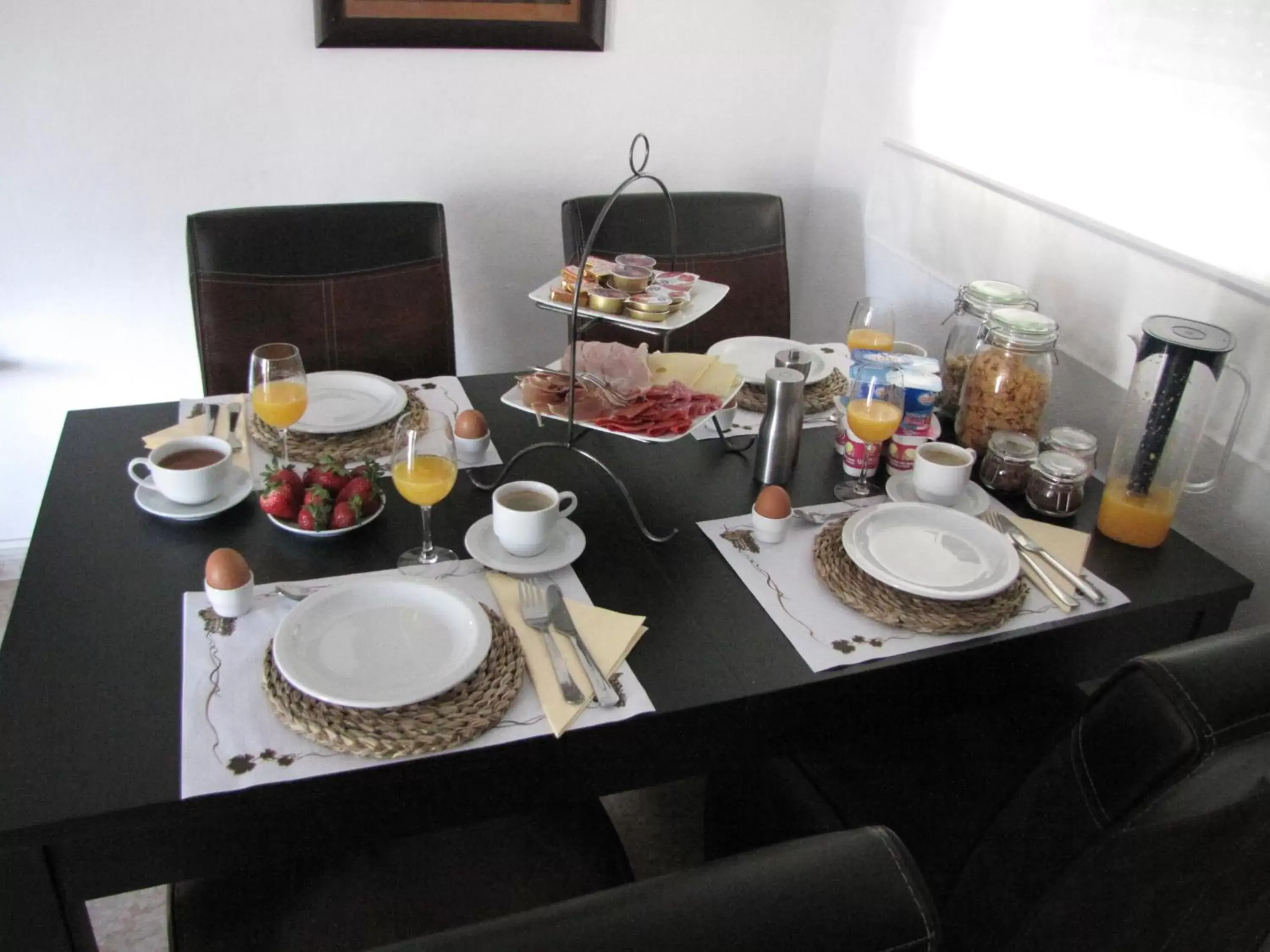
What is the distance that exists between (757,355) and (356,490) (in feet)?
2.68

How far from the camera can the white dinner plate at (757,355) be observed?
66.1 inches

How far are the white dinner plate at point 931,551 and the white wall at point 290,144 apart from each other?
1.30 m

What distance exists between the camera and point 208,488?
1.24 meters

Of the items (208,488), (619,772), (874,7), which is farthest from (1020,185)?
(208,488)

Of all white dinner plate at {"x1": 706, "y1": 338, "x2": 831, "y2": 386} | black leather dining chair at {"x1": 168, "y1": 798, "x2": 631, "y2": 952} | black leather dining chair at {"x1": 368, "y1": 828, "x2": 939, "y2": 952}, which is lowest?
black leather dining chair at {"x1": 168, "y1": 798, "x2": 631, "y2": 952}

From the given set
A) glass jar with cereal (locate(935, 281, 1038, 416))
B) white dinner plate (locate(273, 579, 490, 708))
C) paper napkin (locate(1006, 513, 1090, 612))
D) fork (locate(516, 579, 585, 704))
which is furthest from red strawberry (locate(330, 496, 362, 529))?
glass jar with cereal (locate(935, 281, 1038, 416))

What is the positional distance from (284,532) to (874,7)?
1712 mm

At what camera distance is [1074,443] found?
4.63ft

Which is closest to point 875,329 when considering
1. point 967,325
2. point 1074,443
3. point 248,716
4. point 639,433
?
point 967,325

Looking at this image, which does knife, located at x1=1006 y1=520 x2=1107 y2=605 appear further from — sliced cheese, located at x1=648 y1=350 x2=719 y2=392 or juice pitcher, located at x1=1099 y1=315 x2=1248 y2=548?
sliced cheese, located at x1=648 y1=350 x2=719 y2=392

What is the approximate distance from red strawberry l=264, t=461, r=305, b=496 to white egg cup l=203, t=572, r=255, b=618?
0.17m

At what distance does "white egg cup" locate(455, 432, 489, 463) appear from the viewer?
4.61 ft

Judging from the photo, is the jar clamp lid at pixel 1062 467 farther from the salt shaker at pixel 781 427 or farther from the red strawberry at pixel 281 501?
the red strawberry at pixel 281 501

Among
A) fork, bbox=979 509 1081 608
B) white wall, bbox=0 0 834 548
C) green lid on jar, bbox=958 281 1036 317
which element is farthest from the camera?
white wall, bbox=0 0 834 548
